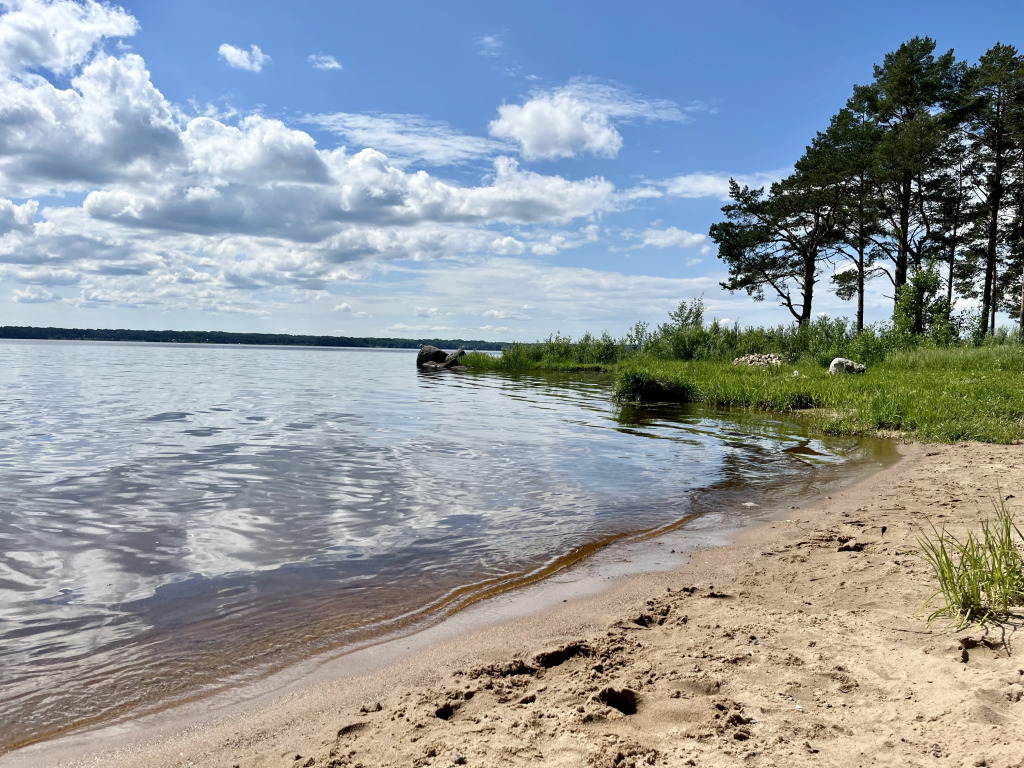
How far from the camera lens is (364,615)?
15.0ft

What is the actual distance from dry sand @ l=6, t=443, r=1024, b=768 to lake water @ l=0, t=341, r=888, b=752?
66cm

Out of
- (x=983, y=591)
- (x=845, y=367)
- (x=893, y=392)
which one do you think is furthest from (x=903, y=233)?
(x=983, y=591)

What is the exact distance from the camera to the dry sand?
8.60 feet

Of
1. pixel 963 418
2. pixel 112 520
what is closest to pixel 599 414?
→ pixel 963 418

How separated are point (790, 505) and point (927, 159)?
3193cm

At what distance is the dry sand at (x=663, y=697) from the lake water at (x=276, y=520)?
66cm

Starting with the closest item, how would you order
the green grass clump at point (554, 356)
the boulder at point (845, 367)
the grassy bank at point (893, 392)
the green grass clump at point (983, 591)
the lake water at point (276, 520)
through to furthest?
the green grass clump at point (983, 591) < the lake water at point (276, 520) < the grassy bank at point (893, 392) < the boulder at point (845, 367) < the green grass clump at point (554, 356)

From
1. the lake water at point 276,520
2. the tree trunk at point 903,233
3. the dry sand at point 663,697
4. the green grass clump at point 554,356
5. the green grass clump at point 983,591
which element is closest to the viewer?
the dry sand at point 663,697

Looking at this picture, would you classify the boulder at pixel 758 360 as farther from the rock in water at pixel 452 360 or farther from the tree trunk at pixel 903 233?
the rock in water at pixel 452 360

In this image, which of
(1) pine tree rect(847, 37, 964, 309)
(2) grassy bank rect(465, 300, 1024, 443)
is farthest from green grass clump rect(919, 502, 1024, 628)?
(1) pine tree rect(847, 37, 964, 309)

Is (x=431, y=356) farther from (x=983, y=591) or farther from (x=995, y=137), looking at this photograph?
(x=983, y=591)

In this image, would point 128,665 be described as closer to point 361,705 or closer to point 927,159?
point 361,705

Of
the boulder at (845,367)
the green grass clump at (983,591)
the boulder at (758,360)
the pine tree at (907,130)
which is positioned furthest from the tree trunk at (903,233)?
the green grass clump at (983,591)

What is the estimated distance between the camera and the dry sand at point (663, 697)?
262 centimetres
